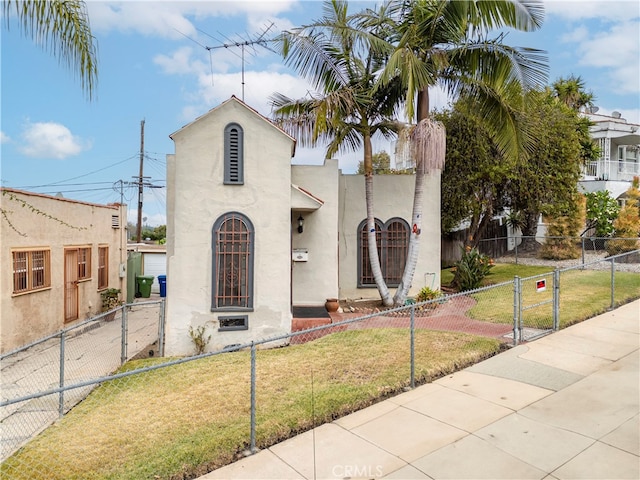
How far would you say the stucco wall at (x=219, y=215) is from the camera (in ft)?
31.6

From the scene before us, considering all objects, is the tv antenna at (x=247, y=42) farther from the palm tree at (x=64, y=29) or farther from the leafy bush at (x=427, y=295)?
the leafy bush at (x=427, y=295)

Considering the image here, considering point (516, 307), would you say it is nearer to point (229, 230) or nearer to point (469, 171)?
point (229, 230)

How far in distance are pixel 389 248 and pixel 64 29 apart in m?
10.7

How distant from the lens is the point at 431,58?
11680 millimetres

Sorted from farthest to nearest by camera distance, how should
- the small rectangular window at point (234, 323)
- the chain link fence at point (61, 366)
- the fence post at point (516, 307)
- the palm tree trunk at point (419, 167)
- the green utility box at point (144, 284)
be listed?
the green utility box at point (144, 284) → the palm tree trunk at point (419, 167) → the small rectangular window at point (234, 323) → the fence post at point (516, 307) → the chain link fence at point (61, 366)

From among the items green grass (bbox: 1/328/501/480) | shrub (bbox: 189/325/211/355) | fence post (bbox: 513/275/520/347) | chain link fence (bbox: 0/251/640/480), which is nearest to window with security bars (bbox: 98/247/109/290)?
chain link fence (bbox: 0/251/640/480)

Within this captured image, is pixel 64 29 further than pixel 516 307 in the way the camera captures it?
No

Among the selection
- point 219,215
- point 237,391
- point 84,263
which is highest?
point 219,215

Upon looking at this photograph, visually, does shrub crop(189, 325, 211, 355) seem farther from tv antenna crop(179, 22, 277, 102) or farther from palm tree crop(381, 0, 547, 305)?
tv antenna crop(179, 22, 277, 102)

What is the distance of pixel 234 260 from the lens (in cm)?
980

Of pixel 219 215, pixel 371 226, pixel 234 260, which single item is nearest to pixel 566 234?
pixel 371 226

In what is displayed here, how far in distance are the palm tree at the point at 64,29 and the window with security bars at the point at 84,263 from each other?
9.32 m

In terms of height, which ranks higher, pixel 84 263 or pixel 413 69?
pixel 413 69

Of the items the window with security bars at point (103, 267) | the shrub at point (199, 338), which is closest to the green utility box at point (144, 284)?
the window with security bars at point (103, 267)
